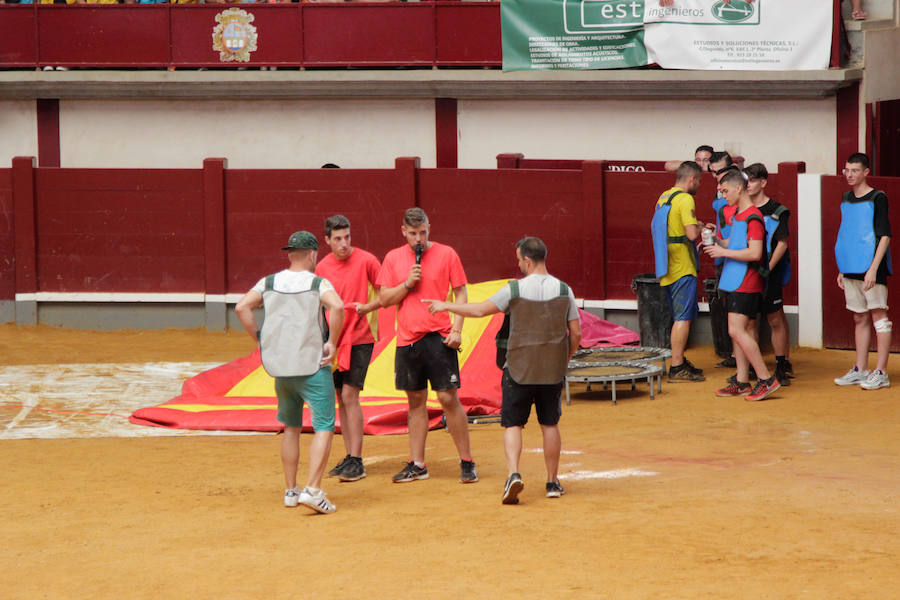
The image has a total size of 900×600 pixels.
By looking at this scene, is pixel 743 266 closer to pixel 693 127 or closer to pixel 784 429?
pixel 784 429

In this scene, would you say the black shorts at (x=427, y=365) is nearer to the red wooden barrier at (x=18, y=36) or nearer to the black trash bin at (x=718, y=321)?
the black trash bin at (x=718, y=321)

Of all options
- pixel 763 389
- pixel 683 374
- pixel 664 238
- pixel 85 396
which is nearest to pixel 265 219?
pixel 85 396

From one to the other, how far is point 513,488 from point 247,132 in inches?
492

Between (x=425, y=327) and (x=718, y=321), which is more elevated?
(x=425, y=327)

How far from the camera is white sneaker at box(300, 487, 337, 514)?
7.48m

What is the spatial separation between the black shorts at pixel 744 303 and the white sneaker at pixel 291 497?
4544 mm

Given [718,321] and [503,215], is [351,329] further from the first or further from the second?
[503,215]

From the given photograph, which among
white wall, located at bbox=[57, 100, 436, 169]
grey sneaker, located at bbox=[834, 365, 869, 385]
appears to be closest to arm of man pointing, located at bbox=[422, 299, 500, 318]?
grey sneaker, located at bbox=[834, 365, 869, 385]

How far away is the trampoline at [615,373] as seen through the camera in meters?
11.1

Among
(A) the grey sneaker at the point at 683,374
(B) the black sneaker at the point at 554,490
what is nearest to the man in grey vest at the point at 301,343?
(B) the black sneaker at the point at 554,490

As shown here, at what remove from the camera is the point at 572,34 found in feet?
56.9

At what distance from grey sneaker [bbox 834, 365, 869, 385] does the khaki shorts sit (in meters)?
0.62

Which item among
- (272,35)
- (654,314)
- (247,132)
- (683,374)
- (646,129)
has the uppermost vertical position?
(272,35)

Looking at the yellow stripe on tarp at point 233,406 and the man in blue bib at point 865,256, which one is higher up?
the man in blue bib at point 865,256
